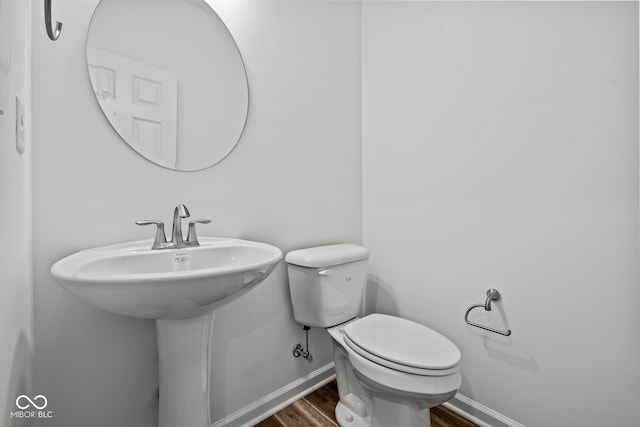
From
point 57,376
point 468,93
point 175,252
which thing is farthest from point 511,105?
point 57,376

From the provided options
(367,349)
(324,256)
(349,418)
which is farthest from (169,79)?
(349,418)

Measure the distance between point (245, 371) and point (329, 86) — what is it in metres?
1.47

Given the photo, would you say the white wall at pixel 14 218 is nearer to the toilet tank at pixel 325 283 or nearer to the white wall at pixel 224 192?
the white wall at pixel 224 192

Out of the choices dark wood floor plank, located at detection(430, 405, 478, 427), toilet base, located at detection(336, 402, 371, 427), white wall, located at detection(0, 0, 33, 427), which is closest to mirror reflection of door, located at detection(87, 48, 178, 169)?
white wall, located at detection(0, 0, 33, 427)

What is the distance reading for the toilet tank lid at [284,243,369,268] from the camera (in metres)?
1.30

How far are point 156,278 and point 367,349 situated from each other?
778 mm

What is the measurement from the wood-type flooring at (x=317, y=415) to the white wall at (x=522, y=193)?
15cm

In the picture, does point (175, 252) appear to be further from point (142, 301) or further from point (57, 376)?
point (57, 376)

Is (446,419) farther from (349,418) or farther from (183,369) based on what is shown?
(183,369)

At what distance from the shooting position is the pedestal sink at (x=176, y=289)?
0.62m

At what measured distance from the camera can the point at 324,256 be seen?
1.33 meters

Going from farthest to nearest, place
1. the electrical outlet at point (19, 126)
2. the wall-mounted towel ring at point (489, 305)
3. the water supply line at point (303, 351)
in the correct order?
the water supply line at point (303, 351), the wall-mounted towel ring at point (489, 305), the electrical outlet at point (19, 126)

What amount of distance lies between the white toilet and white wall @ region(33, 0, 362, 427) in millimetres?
170

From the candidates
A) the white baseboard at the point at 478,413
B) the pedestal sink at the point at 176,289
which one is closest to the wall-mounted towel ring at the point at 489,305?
the white baseboard at the point at 478,413
